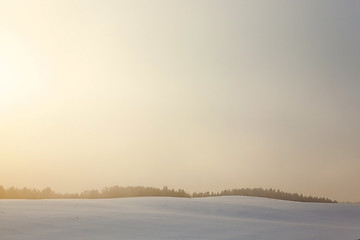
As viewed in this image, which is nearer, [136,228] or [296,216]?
[136,228]

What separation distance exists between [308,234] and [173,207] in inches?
182

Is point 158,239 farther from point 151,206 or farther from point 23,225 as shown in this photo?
point 151,206

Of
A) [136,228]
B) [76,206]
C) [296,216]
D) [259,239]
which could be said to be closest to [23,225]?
[136,228]

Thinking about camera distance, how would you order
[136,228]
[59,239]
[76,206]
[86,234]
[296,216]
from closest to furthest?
[59,239] → [86,234] → [136,228] → [76,206] → [296,216]

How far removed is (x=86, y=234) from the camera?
8.12 metres

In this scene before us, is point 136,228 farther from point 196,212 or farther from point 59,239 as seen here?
point 196,212

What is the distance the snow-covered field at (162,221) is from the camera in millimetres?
8328

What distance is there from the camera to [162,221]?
984 centimetres

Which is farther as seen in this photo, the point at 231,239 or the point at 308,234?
the point at 308,234

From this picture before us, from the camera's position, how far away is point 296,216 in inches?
508

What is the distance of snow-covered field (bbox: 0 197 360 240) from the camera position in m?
8.33

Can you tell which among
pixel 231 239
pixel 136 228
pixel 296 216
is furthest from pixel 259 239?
pixel 296 216

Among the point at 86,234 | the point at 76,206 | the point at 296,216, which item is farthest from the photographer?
the point at 296,216

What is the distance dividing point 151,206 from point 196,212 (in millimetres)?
1378
